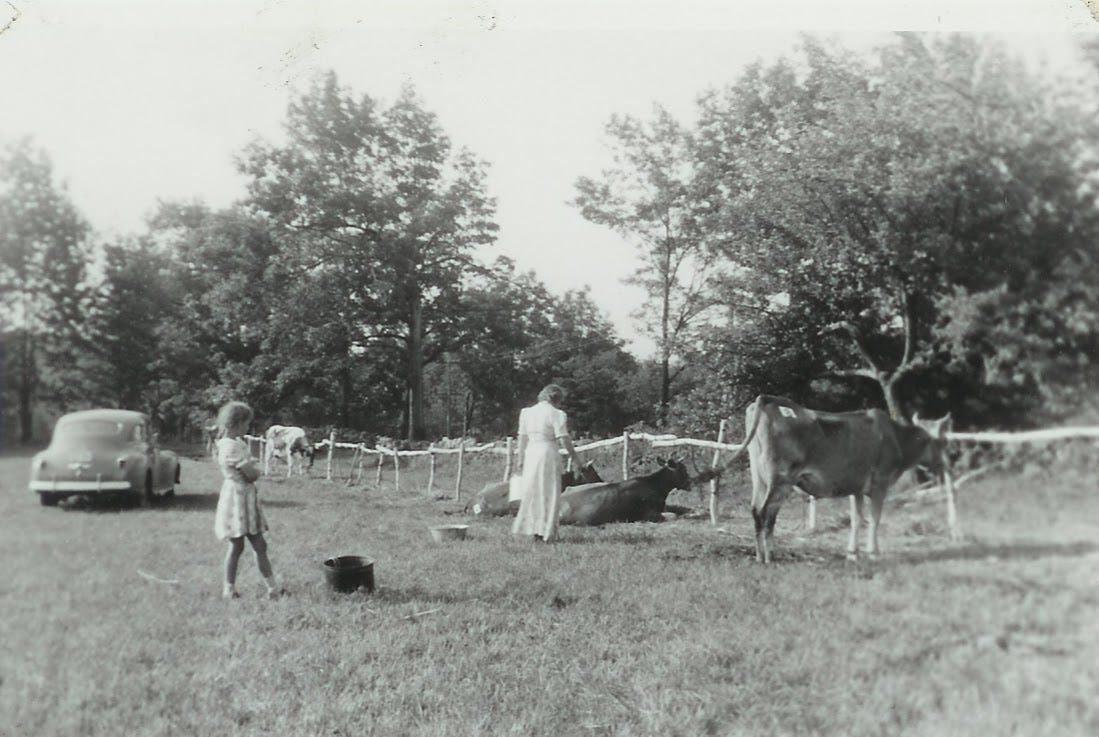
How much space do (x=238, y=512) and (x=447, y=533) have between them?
1820mm

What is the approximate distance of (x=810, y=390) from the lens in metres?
2.47

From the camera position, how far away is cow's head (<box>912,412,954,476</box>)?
2160 mm

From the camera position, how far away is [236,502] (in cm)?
364

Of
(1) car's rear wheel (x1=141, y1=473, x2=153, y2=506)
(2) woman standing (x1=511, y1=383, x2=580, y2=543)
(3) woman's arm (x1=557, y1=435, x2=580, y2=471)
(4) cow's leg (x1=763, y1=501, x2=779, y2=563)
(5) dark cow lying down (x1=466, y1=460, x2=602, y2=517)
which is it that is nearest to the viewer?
(4) cow's leg (x1=763, y1=501, x2=779, y2=563)

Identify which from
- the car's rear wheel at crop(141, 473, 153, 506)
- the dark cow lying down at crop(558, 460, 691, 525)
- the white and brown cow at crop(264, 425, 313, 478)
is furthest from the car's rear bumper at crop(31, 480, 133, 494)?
the dark cow lying down at crop(558, 460, 691, 525)

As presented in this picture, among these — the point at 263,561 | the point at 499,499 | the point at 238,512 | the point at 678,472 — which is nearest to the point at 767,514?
the point at 263,561

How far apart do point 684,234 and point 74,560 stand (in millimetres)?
2953

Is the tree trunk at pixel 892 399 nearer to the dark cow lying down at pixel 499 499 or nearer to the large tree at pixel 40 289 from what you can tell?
the large tree at pixel 40 289

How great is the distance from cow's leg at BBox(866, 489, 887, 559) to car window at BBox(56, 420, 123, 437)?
3066mm

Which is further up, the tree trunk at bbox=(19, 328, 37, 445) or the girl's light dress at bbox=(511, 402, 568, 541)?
the tree trunk at bbox=(19, 328, 37, 445)

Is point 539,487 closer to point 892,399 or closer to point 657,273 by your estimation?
point 657,273

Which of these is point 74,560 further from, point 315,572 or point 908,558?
point 908,558

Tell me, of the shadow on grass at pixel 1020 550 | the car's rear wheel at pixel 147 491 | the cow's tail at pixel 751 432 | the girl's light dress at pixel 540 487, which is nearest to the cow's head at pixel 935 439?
the shadow on grass at pixel 1020 550

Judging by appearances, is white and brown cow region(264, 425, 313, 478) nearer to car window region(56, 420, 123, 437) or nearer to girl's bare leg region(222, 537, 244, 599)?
girl's bare leg region(222, 537, 244, 599)
